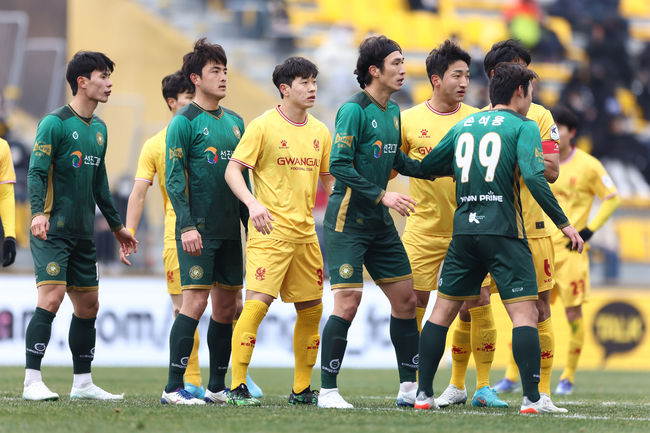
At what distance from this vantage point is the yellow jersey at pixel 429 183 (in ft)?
24.0

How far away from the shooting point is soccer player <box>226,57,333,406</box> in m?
6.72

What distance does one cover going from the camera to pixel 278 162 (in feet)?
22.5

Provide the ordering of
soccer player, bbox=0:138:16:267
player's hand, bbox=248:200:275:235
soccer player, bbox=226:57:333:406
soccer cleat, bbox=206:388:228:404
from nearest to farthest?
player's hand, bbox=248:200:275:235 → soccer player, bbox=226:57:333:406 → soccer cleat, bbox=206:388:228:404 → soccer player, bbox=0:138:16:267

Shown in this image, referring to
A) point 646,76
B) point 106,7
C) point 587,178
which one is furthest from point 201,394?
point 646,76

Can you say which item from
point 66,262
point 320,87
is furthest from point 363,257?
point 320,87

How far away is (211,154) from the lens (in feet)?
23.0

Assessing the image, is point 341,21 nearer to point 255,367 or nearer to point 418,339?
point 255,367

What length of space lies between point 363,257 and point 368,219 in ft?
0.87

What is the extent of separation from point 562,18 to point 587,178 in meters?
12.6

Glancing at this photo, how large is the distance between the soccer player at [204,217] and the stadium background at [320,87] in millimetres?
6794

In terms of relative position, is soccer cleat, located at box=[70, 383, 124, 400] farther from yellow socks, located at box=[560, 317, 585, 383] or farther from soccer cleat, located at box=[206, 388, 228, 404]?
yellow socks, located at box=[560, 317, 585, 383]

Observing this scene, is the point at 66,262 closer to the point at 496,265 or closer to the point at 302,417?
the point at 302,417

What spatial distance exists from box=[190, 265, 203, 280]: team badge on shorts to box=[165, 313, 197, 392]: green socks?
0.29m

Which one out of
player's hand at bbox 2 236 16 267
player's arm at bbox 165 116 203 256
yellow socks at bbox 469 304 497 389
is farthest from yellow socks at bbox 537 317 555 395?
player's hand at bbox 2 236 16 267
